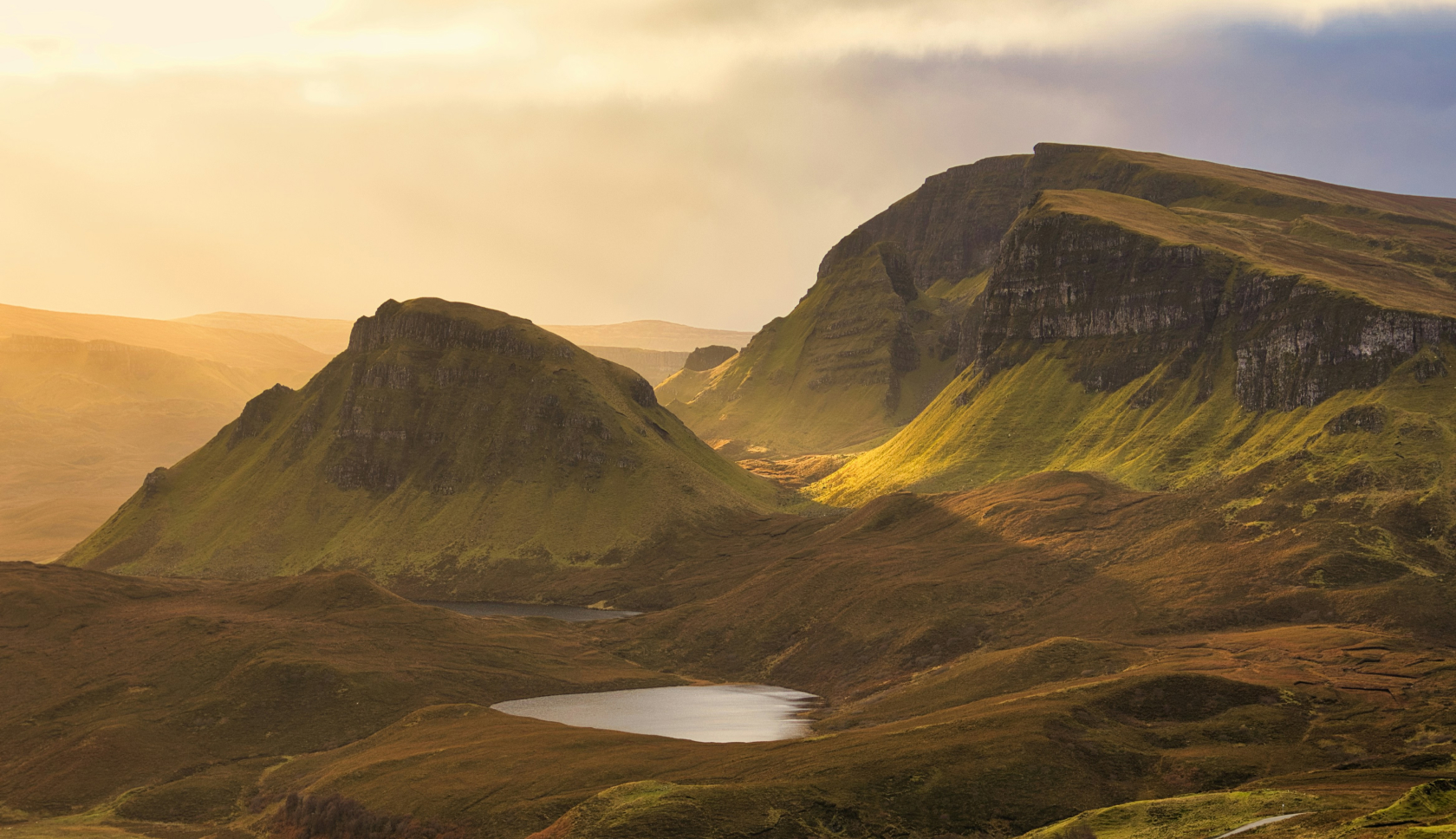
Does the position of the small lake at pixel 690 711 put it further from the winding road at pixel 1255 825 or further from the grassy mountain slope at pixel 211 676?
the winding road at pixel 1255 825

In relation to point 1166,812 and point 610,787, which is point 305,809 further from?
point 1166,812

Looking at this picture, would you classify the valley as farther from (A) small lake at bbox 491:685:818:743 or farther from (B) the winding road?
(A) small lake at bbox 491:685:818:743

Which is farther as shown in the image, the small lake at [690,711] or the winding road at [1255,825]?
the small lake at [690,711]

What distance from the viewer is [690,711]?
416 ft

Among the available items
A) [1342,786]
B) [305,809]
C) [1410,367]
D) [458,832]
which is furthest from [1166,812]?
[1410,367]

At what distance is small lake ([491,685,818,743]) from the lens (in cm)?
11388

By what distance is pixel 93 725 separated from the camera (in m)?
118

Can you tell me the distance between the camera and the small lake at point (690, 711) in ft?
374

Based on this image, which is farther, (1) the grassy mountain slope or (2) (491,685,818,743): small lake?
(2) (491,685,818,743): small lake

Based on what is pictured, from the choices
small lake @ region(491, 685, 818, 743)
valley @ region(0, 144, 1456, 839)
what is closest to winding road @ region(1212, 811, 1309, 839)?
valley @ region(0, 144, 1456, 839)

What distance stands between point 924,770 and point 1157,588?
7107cm

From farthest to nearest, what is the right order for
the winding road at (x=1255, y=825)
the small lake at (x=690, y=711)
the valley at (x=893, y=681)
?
the small lake at (x=690, y=711) < the valley at (x=893, y=681) < the winding road at (x=1255, y=825)

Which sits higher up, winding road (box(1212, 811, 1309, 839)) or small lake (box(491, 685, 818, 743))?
winding road (box(1212, 811, 1309, 839))

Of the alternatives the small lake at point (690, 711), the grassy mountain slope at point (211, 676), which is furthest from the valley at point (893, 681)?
the small lake at point (690, 711)
